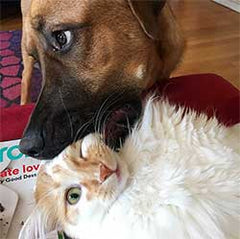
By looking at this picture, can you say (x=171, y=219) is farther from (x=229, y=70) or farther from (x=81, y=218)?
(x=229, y=70)

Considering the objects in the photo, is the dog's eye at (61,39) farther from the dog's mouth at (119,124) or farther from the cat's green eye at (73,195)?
the cat's green eye at (73,195)

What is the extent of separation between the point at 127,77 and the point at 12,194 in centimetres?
40

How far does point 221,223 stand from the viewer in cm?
78

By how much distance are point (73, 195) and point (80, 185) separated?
0.10 feet

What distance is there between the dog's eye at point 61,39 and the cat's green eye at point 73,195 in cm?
38

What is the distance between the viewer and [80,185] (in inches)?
32.8

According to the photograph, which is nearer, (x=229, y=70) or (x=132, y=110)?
(x=132, y=110)

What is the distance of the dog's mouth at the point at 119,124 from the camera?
0.94m

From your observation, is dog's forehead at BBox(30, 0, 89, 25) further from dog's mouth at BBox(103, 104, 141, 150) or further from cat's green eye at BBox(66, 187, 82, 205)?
cat's green eye at BBox(66, 187, 82, 205)

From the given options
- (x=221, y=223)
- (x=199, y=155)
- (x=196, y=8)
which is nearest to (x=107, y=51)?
(x=199, y=155)

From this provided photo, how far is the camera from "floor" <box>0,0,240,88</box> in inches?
97.8

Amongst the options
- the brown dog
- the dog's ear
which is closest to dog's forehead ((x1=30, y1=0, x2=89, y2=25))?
the brown dog

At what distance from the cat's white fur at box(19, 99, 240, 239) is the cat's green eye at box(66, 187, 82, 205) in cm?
3

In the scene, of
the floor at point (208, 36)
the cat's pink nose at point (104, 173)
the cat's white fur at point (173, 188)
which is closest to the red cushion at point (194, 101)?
the cat's white fur at point (173, 188)
